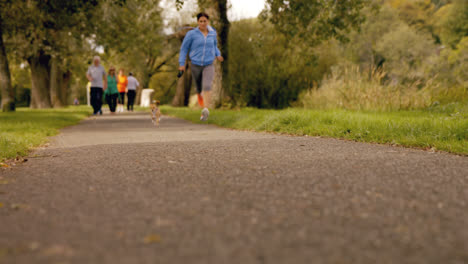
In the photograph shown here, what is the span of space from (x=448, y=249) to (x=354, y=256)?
1.60 feet

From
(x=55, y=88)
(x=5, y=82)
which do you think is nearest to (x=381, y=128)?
(x=5, y=82)

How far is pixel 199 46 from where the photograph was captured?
9.92 meters

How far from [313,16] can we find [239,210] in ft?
45.1

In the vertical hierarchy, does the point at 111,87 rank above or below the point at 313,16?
below

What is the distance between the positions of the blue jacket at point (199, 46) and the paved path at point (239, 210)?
5806 millimetres

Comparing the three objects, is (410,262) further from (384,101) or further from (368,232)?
(384,101)

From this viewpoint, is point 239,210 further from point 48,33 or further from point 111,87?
point 48,33

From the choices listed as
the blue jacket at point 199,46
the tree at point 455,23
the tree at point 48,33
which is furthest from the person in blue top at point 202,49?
the tree at point 455,23

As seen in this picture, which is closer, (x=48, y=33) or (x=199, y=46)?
(x=199, y=46)

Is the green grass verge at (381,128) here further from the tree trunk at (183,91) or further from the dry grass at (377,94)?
the tree trunk at (183,91)

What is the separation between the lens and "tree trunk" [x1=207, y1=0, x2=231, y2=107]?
51.0ft

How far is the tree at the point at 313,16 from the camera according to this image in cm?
1462

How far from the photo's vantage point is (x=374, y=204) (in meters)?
2.68

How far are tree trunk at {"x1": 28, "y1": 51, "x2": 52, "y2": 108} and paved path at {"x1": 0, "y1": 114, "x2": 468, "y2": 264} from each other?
2173cm
